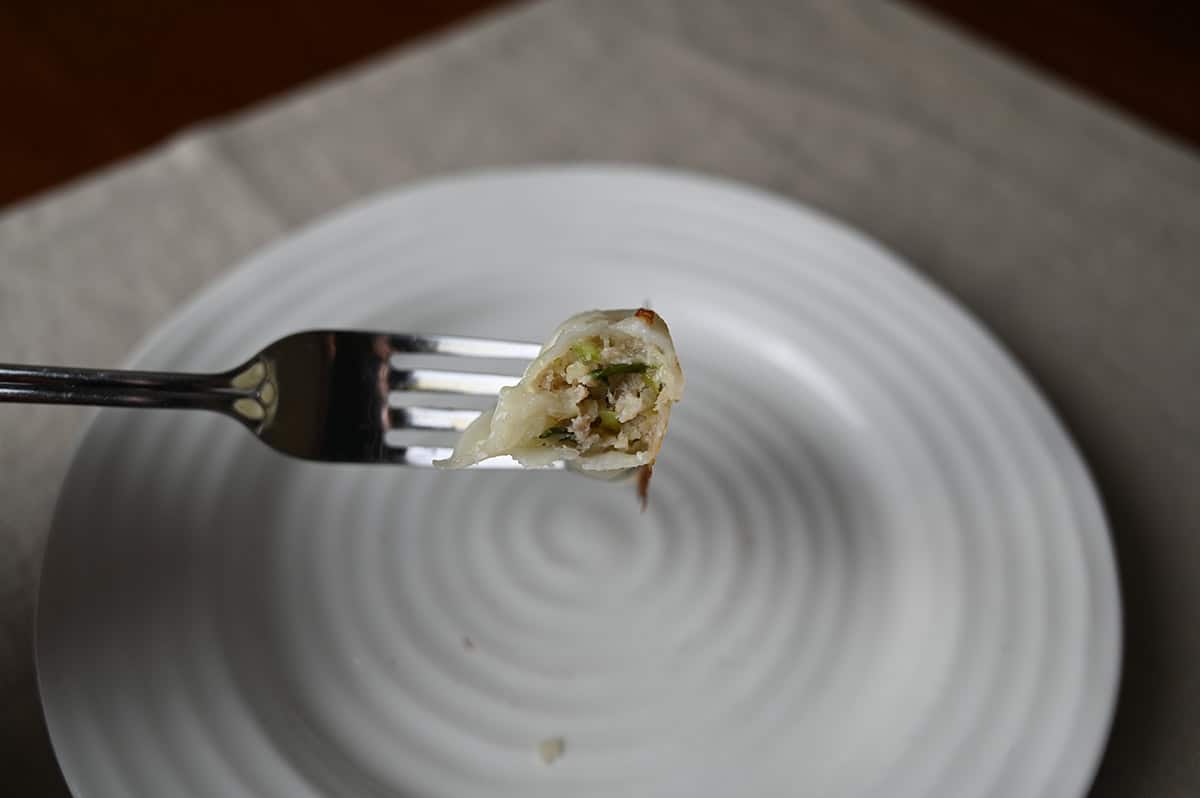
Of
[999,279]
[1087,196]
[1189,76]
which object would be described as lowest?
[999,279]

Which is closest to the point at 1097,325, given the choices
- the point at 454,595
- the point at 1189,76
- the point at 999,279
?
the point at 999,279

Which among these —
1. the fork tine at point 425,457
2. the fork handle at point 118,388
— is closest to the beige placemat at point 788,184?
the fork handle at point 118,388

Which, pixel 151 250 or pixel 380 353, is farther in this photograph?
pixel 151 250

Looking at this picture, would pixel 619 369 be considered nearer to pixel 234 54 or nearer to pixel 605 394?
pixel 605 394

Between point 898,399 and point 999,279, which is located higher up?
point 999,279

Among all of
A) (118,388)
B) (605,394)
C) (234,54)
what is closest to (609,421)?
(605,394)

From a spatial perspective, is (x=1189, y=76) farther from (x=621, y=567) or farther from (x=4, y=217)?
(x=4, y=217)
